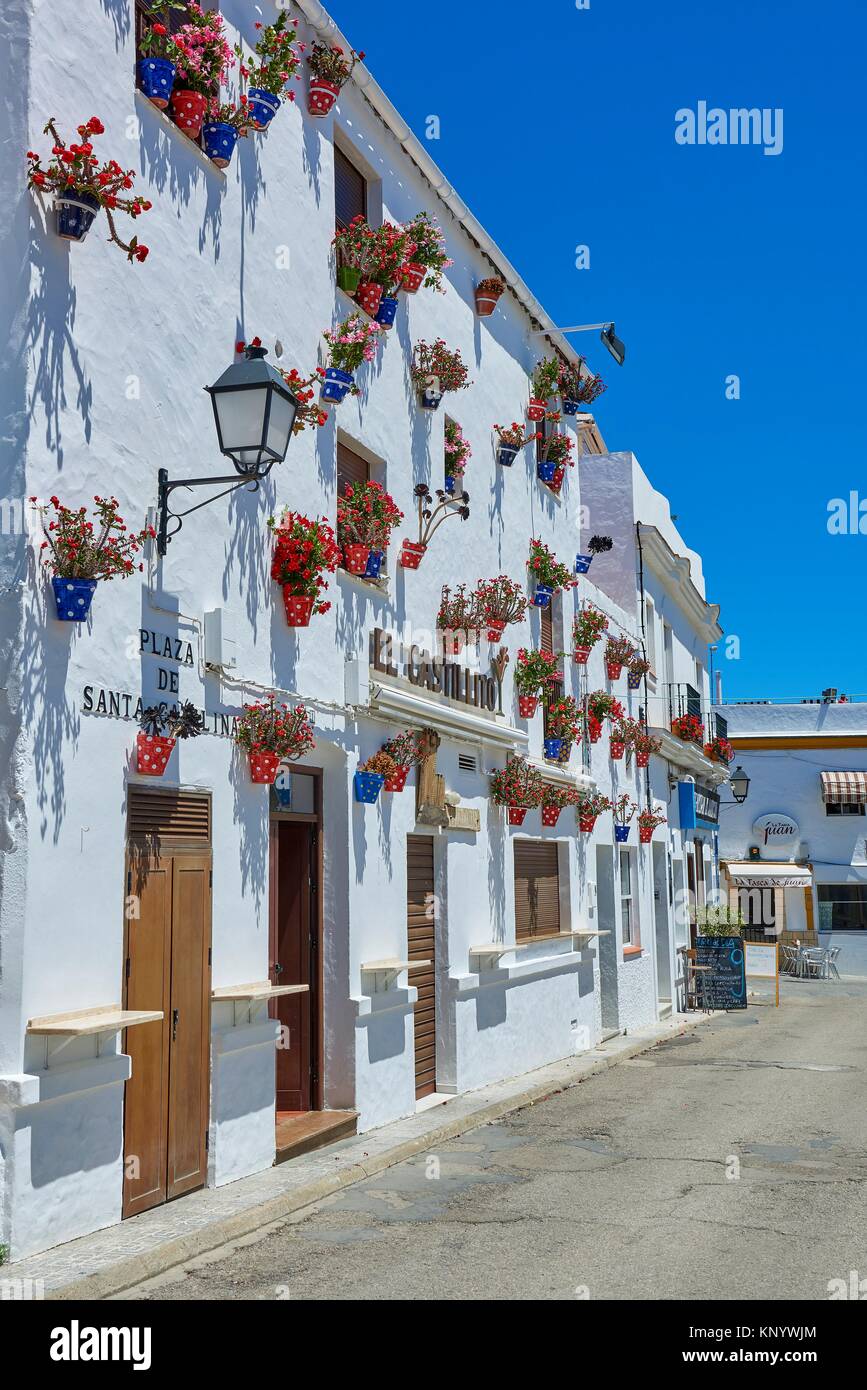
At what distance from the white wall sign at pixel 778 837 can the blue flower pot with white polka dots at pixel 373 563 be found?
1041 inches

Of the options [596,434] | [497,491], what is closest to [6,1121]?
[497,491]

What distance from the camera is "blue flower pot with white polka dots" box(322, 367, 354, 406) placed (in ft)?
34.2

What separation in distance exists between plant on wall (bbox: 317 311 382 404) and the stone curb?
6.02 metres

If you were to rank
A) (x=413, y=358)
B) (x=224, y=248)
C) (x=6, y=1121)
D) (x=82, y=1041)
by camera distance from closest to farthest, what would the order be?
(x=6, y=1121) < (x=82, y=1041) < (x=224, y=248) < (x=413, y=358)

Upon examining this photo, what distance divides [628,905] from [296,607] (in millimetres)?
12297

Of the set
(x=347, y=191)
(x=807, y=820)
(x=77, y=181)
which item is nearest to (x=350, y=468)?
(x=347, y=191)

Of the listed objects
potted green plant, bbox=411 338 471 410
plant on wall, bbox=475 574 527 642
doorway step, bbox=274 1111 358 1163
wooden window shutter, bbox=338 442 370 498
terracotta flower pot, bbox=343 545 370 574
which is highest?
potted green plant, bbox=411 338 471 410

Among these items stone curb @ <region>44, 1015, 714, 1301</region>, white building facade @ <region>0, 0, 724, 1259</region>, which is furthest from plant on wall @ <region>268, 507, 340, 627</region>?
stone curb @ <region>44, 1015, 714, 1301</region>

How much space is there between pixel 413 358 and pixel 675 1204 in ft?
26.9

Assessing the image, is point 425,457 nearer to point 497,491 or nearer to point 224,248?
point 497,491

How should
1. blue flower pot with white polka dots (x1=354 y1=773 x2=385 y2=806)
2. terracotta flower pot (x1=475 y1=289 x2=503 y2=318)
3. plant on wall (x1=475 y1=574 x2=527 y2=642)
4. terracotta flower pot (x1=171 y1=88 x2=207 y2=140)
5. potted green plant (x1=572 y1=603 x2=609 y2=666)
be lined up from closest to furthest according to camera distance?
terracotta flower pot (x1=171 y1=88 x2=207 y2=140) → blue flower pot with white polka dots (x1=354 y1=773 x2=385 y2=806) → plant on wall (x1=475 y1=574 x2=527 y2=642) → terracotta flower pot (x1=475 y1=289 x2=503 y2=318) → potted green plant (x1=572 y1=603 x2=609 y2=666)

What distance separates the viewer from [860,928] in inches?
1366

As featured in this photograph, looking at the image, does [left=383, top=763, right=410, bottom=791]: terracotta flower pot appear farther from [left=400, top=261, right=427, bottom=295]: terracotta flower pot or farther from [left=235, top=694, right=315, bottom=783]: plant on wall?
[left=400, top=261, right=427, bottom=295]: terracotta flower pot

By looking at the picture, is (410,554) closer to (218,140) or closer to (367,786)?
(367,786)
